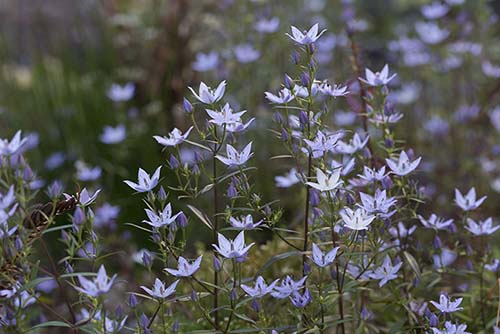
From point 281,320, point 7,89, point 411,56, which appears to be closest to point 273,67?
point 411,56

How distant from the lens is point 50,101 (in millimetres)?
3848

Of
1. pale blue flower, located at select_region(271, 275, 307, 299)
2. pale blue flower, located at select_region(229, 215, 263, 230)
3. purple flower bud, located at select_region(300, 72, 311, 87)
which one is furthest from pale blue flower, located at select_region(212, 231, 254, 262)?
purple flower bud, located at select_region(300, 72, 311, 87)

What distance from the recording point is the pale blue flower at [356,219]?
1576 mm

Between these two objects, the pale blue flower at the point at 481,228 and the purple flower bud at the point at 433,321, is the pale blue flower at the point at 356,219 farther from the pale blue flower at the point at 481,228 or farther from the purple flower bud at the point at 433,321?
the pale blue flower at the point at 481,228

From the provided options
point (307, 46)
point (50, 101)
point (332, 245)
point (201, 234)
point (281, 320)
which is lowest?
point (201, 234)

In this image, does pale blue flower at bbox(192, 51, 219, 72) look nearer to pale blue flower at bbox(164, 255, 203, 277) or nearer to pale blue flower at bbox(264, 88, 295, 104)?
pale blue flower at bbox(264, 88, 295, 104)

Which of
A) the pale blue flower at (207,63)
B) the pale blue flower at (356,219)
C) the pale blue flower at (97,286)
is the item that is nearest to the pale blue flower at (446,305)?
the pale blue flower at (356,219)

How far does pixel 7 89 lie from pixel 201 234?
139cm

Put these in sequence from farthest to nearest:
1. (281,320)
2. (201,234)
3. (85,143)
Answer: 1. (85,143)
2. (201,234)
3. (281,320)

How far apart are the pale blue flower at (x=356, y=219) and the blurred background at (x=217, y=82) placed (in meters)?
1.52

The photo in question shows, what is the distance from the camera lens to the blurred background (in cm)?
344

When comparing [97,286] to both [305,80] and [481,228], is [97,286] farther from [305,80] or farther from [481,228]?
[481,228]

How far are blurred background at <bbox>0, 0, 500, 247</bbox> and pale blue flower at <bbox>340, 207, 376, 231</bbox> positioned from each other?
4.99 feet

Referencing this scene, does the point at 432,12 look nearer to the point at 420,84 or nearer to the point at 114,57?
the point at 420,84
